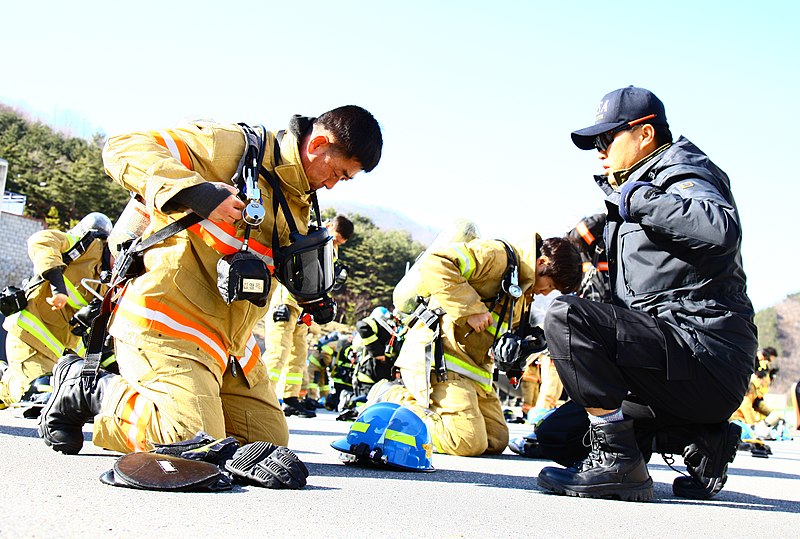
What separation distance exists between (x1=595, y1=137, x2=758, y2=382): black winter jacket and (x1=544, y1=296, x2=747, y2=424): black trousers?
0.25 feet

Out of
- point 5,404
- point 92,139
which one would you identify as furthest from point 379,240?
point 5,404

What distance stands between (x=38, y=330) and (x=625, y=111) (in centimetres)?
538

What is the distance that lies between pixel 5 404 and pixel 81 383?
12.2 ft

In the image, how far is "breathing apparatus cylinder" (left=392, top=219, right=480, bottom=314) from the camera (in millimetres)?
5984

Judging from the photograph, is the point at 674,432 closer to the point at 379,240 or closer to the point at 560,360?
the point at 560,360

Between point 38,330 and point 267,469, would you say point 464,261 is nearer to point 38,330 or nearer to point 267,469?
point 267,469

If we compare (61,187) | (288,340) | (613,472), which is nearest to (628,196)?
(613,472)

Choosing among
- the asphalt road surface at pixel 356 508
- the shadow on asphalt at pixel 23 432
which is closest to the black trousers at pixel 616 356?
the asphalt road surface at pixel 356 508

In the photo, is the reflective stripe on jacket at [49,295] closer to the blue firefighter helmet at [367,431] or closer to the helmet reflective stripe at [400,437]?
the blue firefighter helmet at [367,431]

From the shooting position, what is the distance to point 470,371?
5762mm

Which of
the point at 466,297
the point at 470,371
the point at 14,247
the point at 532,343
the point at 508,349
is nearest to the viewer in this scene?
the point at 508,349

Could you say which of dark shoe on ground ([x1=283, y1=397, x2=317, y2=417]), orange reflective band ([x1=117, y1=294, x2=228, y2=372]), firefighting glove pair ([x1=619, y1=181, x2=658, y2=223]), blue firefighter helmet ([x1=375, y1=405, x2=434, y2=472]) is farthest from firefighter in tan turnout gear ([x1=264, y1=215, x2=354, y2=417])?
firefighting glove pair ([x1=619, y1=181, x2=658, y2=223])

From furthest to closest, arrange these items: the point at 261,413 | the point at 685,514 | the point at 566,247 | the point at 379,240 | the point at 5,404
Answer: the point at 379,240, the point at 5,404, the point at 566,247, the point at 261,413, the point at 685,514

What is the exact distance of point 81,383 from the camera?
3689mm
